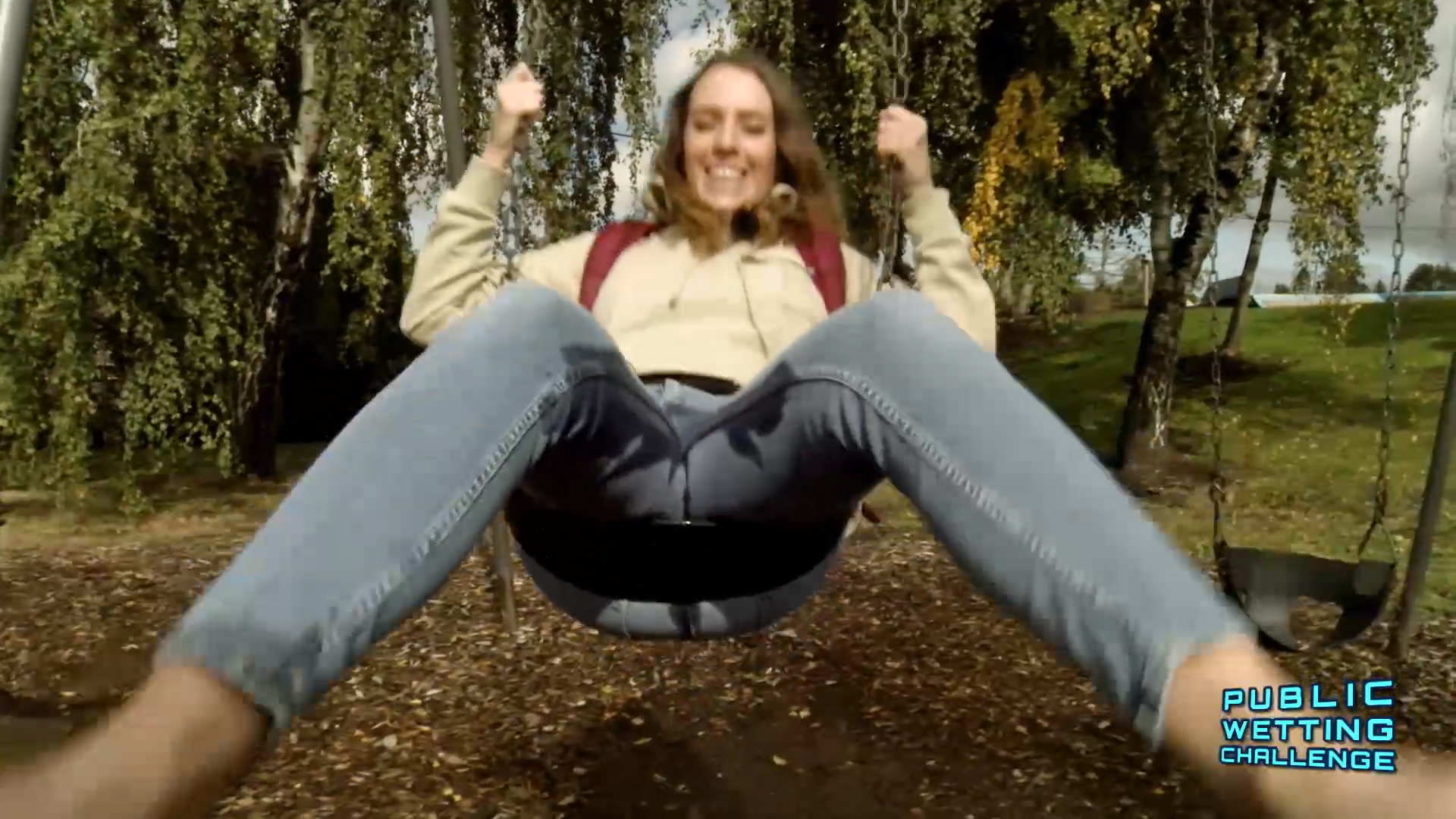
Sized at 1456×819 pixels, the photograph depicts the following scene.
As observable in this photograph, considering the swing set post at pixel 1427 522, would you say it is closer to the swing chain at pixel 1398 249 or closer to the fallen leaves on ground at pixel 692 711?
the fallen leaves on ground at pixel 692 711

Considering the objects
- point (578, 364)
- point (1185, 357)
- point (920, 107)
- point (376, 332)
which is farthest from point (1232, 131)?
point (1185, 357)

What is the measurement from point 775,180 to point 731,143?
75mm

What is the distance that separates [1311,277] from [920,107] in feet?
4.54

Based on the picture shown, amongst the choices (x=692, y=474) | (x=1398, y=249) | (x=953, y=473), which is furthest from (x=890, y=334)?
(x=1398, y=249)

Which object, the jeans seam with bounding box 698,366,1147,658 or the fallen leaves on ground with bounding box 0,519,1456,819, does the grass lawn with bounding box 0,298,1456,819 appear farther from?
the jeans seam with bounding box 698,366,1147,658

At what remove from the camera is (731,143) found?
1176 mm

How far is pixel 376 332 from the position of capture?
5.12 meters

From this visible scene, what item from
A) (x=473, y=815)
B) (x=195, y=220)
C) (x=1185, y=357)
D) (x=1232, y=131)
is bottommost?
(x=473, y=815)

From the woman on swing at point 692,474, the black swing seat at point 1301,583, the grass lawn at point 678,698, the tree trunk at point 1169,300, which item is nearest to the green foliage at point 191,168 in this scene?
the grass lawn at point 678,698

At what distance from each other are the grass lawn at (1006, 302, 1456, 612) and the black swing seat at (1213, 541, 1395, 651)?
5.93 feet

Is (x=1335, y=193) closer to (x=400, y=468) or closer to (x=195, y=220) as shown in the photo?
(x=400, y=468)

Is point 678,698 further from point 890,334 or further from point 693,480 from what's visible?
point 890,334

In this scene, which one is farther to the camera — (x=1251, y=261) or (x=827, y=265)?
(x=1251, y=261)

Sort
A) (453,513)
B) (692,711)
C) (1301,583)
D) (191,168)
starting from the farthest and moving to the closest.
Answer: (191,168) < (692,711) < (1301,583) < (453,513)
